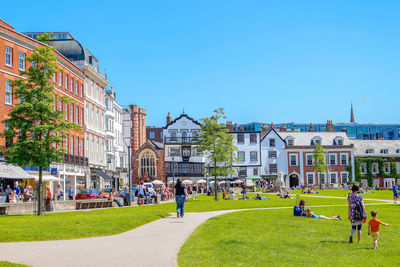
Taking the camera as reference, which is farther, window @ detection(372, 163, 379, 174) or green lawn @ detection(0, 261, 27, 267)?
window @ detection(372, 163, 379, 174)

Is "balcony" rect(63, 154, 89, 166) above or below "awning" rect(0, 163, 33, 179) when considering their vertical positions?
above

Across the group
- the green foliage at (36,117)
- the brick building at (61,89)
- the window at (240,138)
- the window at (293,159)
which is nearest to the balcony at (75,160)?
the brick building at (61,89)

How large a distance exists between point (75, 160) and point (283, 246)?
4140 cm

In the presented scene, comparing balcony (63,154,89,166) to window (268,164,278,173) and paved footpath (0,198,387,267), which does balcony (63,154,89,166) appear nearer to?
paved footpath (0,198,387,267)

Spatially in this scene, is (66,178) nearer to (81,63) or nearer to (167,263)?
(81,63)

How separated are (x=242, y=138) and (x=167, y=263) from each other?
78.3 m

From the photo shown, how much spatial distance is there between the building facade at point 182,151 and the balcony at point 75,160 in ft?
99.4

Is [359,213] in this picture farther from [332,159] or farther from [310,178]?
[332,159]

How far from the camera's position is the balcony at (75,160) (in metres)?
49.2

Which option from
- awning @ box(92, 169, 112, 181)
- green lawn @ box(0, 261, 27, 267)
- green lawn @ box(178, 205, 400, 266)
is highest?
awning @ box(92, 169, 112, 181)

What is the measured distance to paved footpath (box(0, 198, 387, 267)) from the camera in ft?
36.2

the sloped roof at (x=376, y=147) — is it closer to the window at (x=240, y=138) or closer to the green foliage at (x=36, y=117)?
the window at (x=240, y=138)

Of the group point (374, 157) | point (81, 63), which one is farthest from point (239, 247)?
point (374, 157)

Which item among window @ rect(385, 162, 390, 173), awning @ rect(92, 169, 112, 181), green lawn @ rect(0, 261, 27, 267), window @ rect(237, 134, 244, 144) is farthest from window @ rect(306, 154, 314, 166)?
green lawn @ rect(0, 261, 27, 267)
